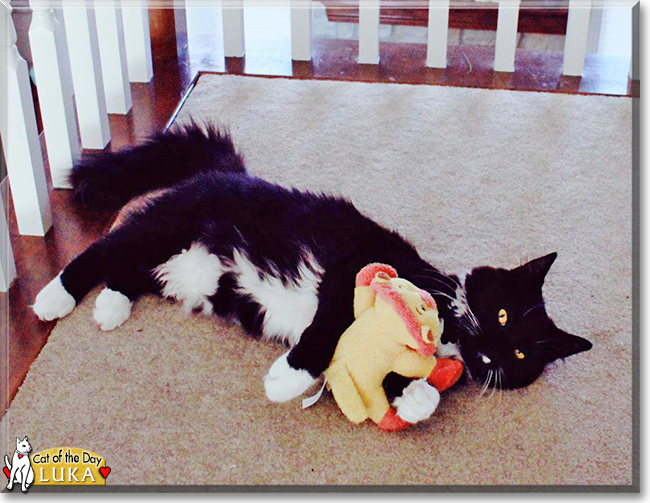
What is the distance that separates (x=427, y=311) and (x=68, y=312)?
0.63 meters

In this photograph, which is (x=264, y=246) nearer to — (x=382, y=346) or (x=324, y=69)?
(x=382, y=346)

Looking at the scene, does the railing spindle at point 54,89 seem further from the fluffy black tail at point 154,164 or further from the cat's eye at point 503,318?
the cat's eye at point 503,318

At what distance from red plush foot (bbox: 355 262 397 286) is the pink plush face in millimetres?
15

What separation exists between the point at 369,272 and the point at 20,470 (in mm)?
551

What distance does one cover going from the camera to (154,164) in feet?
4.91

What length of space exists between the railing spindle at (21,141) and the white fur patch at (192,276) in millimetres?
335

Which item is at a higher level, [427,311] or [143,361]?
[427,311]

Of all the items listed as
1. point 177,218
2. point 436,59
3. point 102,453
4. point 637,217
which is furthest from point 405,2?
point 102,453

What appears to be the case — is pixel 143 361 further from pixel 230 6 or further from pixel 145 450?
pixel 230 6

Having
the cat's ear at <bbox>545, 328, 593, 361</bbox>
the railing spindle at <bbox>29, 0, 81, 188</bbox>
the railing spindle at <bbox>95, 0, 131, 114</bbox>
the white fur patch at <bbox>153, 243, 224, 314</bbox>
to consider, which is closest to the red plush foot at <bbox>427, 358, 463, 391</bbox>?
the cat's ear at <bbox>545, 328, 593, 361</bbox>

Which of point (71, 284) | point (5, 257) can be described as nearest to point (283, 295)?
point (71, 284)

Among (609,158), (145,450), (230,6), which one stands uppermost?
(230,6)

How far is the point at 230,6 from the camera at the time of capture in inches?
88.4

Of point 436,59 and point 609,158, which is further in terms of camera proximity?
point 436,59
